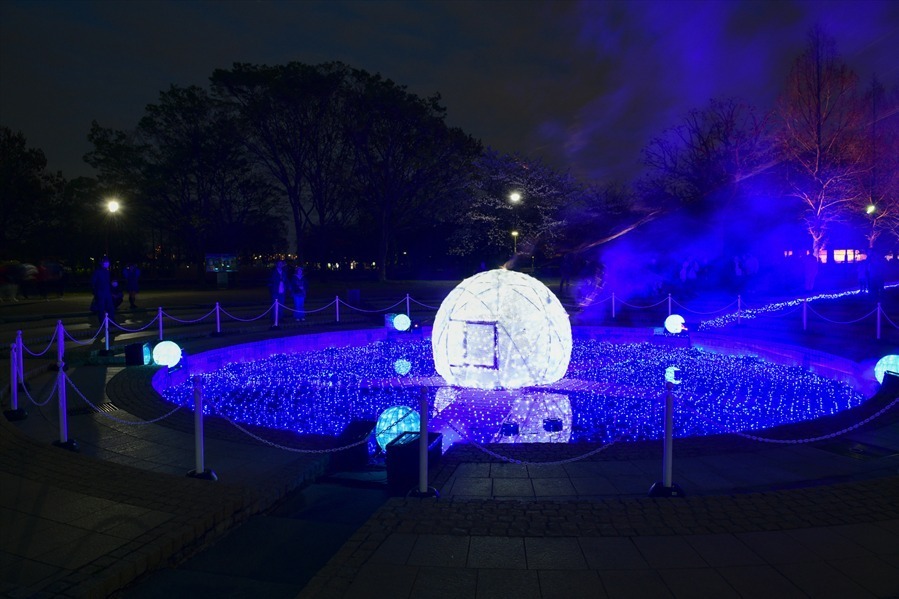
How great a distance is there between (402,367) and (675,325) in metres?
8.45

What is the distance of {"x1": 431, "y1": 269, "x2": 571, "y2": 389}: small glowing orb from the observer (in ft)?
33.8

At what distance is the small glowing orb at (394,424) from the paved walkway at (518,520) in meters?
0.64

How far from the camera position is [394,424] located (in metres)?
7.11

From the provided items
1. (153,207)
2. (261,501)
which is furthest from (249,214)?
(261,501)

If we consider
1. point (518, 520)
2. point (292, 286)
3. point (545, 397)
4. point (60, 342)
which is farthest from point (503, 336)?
point (292, 286)

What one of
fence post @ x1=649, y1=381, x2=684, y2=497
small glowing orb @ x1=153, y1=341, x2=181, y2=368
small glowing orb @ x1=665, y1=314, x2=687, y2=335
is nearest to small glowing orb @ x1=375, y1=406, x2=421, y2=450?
fence post @ x1=649, y1=381, x2=684, y2=497

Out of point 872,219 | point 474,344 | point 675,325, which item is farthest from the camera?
point 872,219

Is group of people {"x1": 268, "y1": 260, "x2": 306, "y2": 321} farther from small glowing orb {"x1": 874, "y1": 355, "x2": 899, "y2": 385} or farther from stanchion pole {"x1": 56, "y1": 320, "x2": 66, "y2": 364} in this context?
small glowing orb {"x1": 874, "y1": 355, "x2": 899, "y2": 385}

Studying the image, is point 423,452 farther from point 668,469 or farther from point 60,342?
point 60,342

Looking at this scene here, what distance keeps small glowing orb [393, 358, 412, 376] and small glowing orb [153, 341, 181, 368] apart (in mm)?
4728

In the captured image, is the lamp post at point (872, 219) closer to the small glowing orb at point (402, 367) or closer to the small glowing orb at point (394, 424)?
the small glowing orb at point (402, 367)

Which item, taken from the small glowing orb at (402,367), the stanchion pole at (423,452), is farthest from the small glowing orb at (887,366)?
the small glowing orb at (402,367)

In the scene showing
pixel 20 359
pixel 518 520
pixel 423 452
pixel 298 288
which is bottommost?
pixel 518 520

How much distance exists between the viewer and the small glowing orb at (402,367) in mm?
13055
